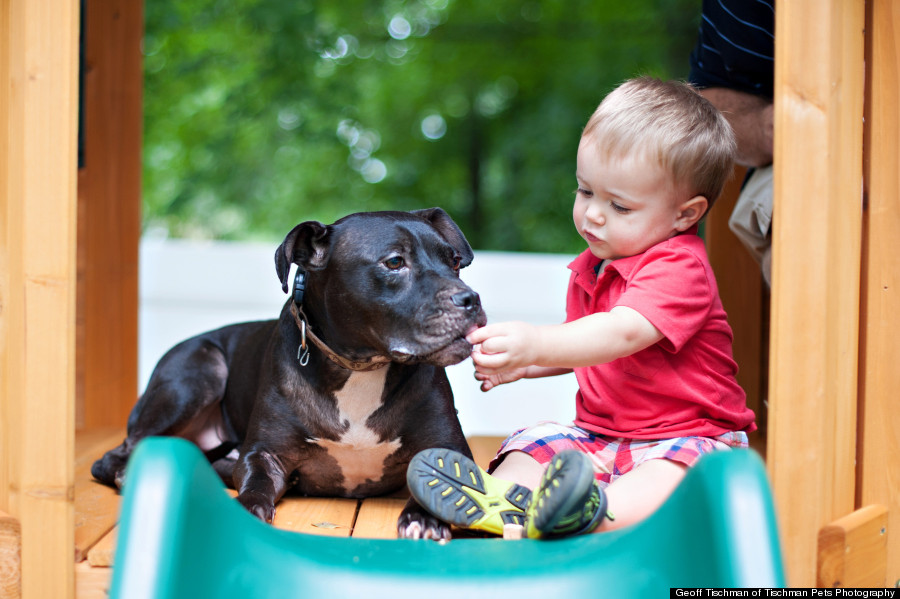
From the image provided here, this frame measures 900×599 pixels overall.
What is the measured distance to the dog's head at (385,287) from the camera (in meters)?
2.43

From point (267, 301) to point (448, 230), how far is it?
4.89 m

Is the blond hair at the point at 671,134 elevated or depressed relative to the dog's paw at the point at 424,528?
elevated

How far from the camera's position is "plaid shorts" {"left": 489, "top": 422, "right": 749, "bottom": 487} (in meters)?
2.48

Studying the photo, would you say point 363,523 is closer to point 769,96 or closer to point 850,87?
point 850,87

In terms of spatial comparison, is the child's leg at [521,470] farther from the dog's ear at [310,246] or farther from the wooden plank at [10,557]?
→ the wooden plank at [10,557]

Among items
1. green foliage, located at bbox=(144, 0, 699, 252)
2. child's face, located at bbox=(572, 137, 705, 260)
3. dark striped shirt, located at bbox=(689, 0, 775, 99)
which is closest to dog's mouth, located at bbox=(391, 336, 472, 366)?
child's face, located at bbox=(572, 137, 705, 260)

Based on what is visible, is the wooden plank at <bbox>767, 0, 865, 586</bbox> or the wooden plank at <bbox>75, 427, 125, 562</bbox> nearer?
the wooden plank at <bbox>767, 0, 865, 586</bbox>

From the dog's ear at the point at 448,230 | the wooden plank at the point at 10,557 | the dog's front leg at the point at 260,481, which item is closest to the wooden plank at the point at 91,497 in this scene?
the wooden plank at the point at 10,557

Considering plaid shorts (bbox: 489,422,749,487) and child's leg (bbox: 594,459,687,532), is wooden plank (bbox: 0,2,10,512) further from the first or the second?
child's leg (bbox: 594,459,687,532)

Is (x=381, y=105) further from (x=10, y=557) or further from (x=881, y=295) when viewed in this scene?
(x=10, y=557)

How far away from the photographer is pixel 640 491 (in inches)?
93.1

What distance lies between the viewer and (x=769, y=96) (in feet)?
11.2

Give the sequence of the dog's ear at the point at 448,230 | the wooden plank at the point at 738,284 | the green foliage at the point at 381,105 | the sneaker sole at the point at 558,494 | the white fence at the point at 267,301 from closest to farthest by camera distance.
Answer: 1. the sneaker sole at the point at 558,494
2. the dog's ear at the point at 448,230
3. the wooden plank at the point at 738,284
4. the white fence at the point at 267,301
5. the green foliage at the point at 381,105

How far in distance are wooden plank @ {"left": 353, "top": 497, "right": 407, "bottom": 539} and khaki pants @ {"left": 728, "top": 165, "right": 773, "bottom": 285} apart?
1.69m
